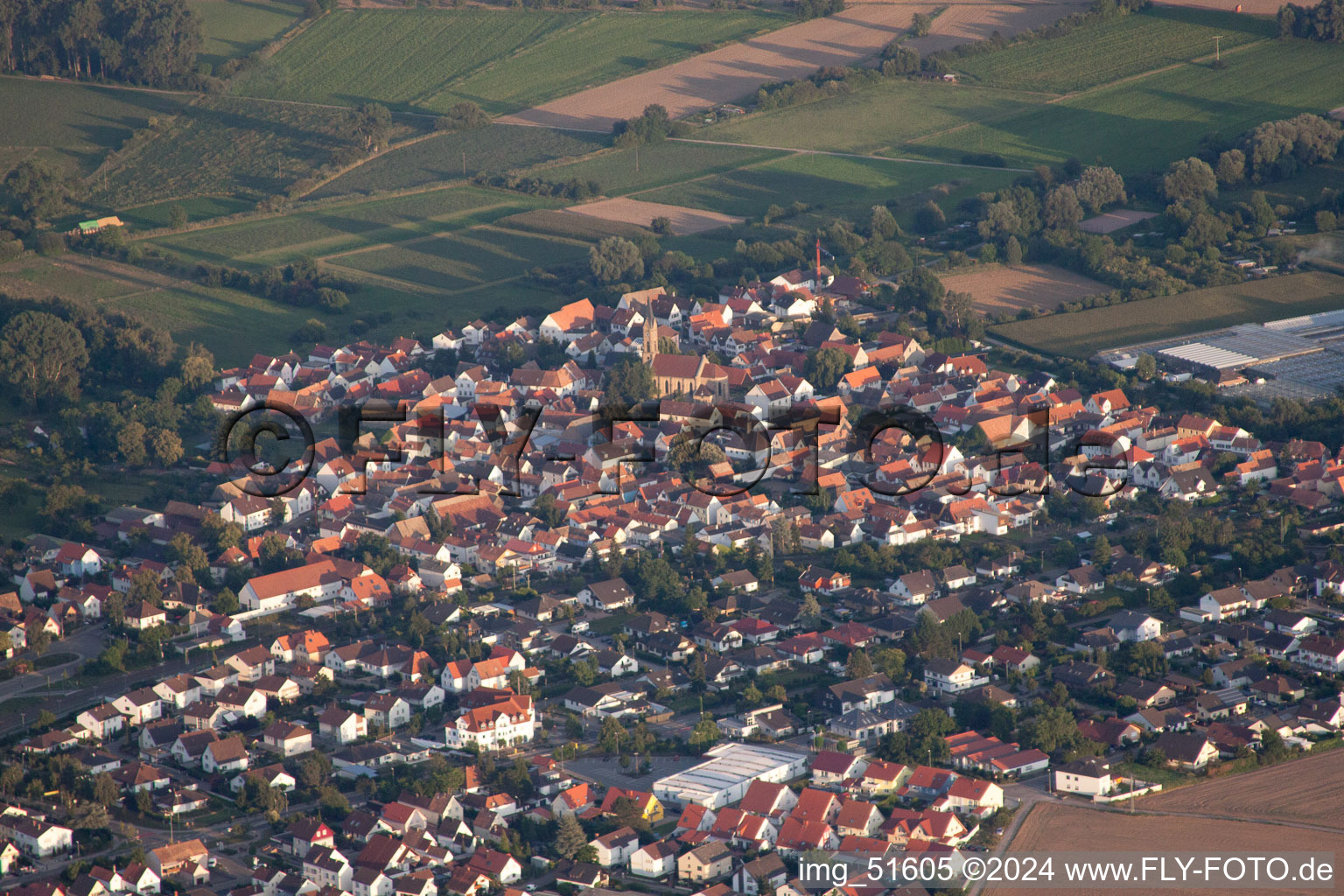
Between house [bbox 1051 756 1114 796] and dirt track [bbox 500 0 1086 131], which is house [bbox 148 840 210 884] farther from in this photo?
dirt track [bbox 500 0 1086 131]

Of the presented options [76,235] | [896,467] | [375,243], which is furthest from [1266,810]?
[76,235]

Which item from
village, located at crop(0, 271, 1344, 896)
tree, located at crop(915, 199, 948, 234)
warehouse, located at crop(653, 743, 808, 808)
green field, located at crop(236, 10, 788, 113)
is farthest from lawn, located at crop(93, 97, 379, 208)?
warehouse, located at crop(653, 743, 808, 808)

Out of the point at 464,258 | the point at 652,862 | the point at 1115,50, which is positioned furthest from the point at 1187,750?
the point at 1115,50

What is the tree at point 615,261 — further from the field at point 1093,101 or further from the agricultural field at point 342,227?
the field at point 1093,101

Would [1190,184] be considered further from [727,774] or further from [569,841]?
[569,841]

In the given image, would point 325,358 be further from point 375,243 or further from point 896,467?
point 896,467

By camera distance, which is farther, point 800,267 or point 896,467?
point 800,267

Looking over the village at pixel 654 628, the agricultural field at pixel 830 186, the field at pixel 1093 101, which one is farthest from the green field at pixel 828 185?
the village at pixel 654 628

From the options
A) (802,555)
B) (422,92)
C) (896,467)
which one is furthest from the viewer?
(422,92)
